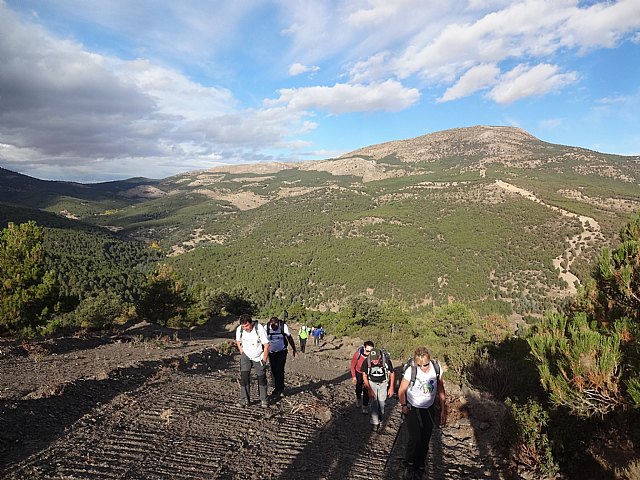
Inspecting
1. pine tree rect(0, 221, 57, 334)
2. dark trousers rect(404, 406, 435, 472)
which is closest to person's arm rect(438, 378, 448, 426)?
dark trousers rect(404, 406, 435, 472)

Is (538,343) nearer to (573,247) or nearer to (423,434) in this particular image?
(423,434)

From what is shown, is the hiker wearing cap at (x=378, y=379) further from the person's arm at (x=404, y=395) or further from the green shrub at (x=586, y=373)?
the green shrub at (x=586, y=373)

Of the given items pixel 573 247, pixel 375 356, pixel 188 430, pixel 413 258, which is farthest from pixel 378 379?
pixel 573 247

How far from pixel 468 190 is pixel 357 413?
93.8 m

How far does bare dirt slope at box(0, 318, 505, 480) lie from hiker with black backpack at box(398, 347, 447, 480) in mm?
446


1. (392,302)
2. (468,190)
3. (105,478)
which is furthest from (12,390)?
(468,190)

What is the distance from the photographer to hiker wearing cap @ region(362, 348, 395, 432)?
5.81m

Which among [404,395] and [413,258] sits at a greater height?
[404,395]

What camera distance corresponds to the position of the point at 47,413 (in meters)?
5.27

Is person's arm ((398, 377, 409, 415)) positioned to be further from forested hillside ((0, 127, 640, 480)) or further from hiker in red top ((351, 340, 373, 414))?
forested hillside ((0, 127, 640, 480))

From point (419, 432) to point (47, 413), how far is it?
530cm

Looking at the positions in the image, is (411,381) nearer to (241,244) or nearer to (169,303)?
(169,303)

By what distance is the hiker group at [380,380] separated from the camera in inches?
168

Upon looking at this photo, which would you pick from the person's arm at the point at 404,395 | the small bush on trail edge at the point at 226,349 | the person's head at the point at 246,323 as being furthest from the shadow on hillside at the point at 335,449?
the small bush on trail edge at the point at 226,349
